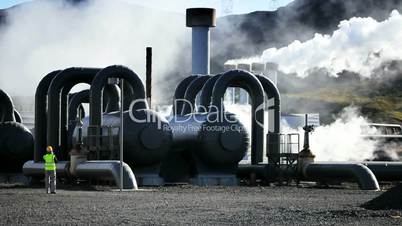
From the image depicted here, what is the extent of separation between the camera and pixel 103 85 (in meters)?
48.6

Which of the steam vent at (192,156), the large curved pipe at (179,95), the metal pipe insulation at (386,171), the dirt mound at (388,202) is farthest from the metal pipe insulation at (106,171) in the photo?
the dirt mound at (388,202)

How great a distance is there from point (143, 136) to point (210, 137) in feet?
15.1

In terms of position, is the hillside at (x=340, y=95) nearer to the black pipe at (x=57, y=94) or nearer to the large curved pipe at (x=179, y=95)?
the large curved pipe at (x=179, y=95)

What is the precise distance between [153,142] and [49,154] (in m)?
10.5

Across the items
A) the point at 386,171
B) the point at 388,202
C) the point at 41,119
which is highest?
the point at 41,119

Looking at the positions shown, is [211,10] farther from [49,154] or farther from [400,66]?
[400,66]

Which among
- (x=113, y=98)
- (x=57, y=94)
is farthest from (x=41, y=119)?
(x=113, y=98)

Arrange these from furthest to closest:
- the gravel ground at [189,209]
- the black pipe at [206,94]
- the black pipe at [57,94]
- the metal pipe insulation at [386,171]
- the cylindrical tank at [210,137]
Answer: the black pipe at [206,94]
the black pipe at [57,94]
the cylindrical tank at [210,137]
the metal pipe insulation at [386,171]
the gravel ground at [189,209]

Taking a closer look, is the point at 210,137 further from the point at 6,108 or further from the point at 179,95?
the point at 6,108

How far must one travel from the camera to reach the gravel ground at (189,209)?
24.0m

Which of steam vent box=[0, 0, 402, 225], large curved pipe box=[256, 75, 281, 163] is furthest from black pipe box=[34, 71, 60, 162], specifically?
large curved pipe box=[256, 75, 281, 163]

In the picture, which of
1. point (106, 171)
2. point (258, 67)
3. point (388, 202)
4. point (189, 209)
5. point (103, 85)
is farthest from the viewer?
point (258, 67)

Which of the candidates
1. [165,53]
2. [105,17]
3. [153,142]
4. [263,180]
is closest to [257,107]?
[263,180]

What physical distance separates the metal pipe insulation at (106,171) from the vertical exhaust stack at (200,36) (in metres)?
34.7
